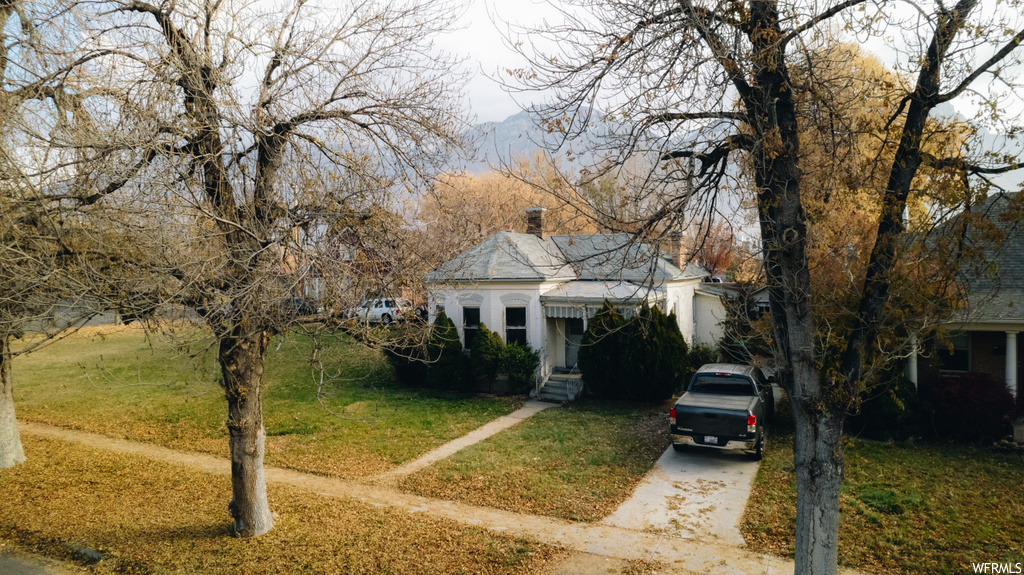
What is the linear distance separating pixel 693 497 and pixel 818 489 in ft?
17.5

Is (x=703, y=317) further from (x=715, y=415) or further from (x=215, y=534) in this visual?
(x=215, y=534)

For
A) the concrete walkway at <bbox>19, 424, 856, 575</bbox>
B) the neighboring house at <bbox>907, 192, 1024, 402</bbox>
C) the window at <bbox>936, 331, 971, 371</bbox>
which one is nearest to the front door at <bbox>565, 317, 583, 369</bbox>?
the neighboring house at <bbox>907, 192, 1024, 402</bbox>

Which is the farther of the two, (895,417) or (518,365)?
(518,365)

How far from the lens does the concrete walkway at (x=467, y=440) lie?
11906 millimetres

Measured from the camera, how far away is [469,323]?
69.4ft

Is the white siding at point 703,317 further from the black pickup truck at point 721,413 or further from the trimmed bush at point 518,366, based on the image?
the black pickup truck at point 721,413

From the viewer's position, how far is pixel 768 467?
1201cm

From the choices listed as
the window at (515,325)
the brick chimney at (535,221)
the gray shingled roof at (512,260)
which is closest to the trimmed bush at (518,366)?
the window at (515,325)

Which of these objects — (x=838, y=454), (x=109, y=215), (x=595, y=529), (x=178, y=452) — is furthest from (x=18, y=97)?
(x=838, y=454)

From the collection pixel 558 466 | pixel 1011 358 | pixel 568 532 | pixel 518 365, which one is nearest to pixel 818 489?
pixel 568 532

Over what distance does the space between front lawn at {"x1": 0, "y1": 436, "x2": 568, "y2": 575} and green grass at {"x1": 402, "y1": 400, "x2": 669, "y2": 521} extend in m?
1.41

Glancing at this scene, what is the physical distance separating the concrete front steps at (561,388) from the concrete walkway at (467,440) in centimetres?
42

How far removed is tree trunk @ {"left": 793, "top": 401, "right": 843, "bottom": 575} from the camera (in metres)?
5.45

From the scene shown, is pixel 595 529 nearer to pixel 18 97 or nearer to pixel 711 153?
pixel 711 153
